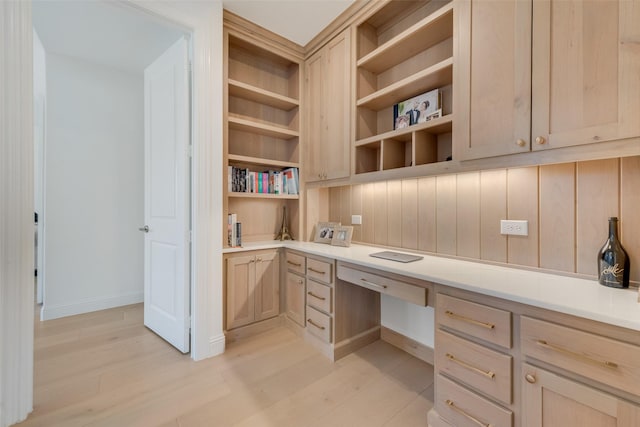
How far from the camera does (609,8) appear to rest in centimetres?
112

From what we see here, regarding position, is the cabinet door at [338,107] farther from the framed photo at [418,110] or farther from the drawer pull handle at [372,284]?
the drawer pull handle at [372,284]

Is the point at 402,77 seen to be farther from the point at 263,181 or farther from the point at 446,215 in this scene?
the point at 263,181

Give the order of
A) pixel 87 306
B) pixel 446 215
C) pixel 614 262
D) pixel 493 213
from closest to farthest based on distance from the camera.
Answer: pixel 614 262 < pixel 493 213 < pixel 446 215 < pixel 87 306

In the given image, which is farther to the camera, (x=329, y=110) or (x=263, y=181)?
(x=263, y=181)

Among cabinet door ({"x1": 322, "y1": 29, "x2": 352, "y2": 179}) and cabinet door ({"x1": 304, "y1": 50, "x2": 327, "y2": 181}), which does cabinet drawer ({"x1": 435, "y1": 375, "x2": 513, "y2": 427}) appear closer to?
cabinet door ({"x1": 322, "y1": 29, "x2": 352, "y2": 179})

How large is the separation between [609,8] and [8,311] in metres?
3.20

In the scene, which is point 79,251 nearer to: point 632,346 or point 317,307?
point 317,307

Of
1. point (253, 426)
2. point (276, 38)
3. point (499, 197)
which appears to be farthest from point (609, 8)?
point (253, 426)

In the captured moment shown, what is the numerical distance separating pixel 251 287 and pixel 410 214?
1529 mm

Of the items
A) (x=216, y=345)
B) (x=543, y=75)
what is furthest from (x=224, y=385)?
(x=543, y=75)

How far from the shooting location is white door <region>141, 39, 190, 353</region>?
7.06ft

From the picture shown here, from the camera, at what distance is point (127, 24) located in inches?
90.5

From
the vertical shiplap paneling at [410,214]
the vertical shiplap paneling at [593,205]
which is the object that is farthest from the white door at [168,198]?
the vertical shiplap paneling at [593,205]

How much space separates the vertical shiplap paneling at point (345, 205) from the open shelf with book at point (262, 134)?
0.46 m
